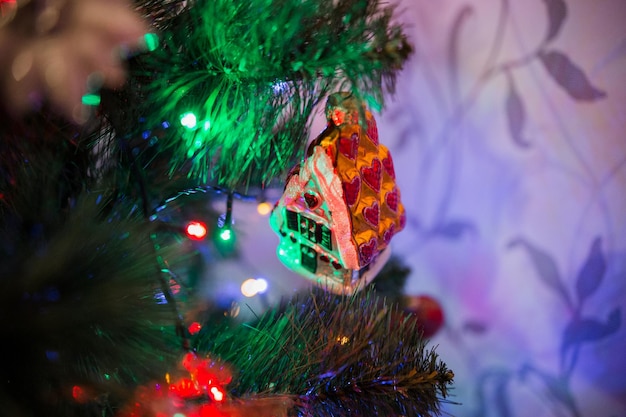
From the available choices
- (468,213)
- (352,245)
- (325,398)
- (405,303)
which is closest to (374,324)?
(325,398)

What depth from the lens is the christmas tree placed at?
0.25 metres

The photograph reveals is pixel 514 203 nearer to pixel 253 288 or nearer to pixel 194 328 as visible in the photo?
pixel 253 288

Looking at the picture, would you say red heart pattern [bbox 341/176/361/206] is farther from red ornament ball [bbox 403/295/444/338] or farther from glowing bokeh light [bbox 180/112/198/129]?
red ornament ball [bbox 403/295/444/338]

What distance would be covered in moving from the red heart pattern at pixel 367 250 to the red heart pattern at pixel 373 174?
0.22 feet

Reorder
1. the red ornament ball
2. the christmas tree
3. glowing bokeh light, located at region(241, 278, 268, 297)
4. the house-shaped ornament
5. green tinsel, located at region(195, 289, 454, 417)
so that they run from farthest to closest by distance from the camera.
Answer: the red ornament ball
glowing bokeh light, located at region(241, 278, 268, 297)
the house-shaped ornament
green tinsel, located at region(195, 289, 454, 417)
the christmas tree

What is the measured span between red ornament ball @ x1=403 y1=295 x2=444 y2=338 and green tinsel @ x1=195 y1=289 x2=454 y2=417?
685mm

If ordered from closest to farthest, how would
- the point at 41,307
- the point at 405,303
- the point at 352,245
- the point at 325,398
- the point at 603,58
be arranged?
the point at 41,307 → the point at 325,398 → the point at 352,245 → the point at 603,58 → the point at 405,303

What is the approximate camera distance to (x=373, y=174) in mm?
584

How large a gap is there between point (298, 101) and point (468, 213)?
29.8 inches

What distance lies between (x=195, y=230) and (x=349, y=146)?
0.24 m

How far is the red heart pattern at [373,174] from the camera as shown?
1.88 ft

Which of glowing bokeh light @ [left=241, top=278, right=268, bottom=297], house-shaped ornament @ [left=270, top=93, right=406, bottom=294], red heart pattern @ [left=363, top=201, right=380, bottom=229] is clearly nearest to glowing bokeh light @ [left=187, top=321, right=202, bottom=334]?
house-shaped ornament @ [left=270, top=93, right=406, bottom=294]

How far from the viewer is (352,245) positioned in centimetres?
57

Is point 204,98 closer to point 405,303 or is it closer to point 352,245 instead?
point 352,245
